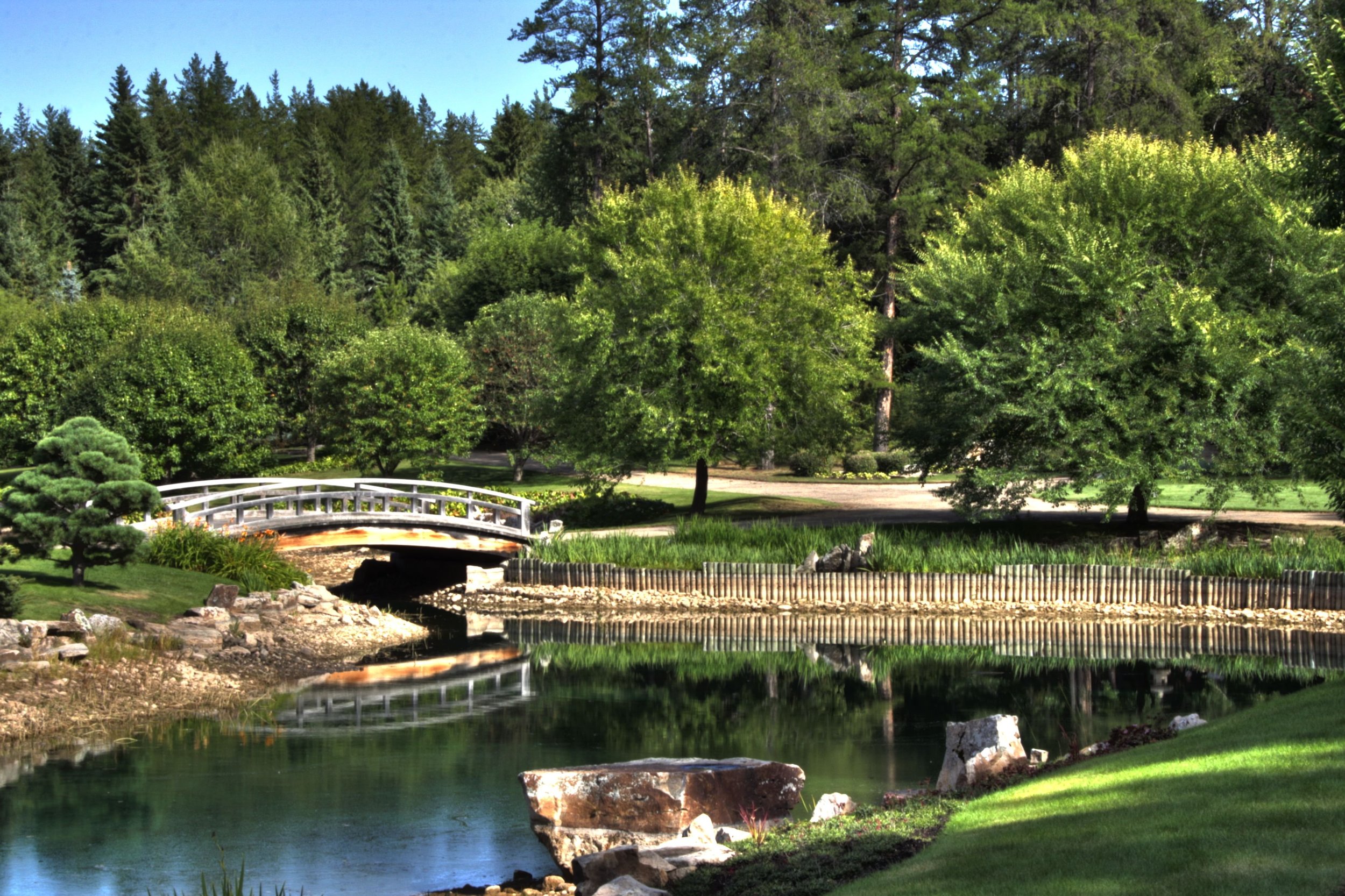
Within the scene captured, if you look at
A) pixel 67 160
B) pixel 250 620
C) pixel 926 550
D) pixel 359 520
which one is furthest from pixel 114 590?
pixel 67 160

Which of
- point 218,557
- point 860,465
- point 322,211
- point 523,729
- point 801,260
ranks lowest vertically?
point 523,729

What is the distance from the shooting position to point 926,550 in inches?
1225

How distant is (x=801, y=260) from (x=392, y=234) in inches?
2336

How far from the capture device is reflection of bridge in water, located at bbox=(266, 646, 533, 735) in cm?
2030

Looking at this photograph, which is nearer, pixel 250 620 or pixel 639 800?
pixel 639 800

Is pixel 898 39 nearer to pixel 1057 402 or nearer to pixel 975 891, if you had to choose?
pixel 1057 402

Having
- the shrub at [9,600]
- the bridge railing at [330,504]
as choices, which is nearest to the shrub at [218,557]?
the bridge railing at [330,504]

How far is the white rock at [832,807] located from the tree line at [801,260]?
7.39 meters

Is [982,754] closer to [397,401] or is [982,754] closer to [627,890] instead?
[627,890]

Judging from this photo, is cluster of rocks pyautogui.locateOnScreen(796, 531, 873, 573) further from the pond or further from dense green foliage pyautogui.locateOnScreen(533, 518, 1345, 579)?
the pond

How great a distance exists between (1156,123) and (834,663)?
3796 centimetres

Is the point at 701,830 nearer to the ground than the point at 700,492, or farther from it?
nearer to the ground

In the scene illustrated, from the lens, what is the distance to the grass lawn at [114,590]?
23.6 meters

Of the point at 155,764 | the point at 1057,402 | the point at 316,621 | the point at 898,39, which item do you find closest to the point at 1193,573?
the point at 1057,402
